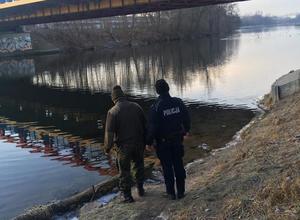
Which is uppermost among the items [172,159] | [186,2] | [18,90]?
[186,2]

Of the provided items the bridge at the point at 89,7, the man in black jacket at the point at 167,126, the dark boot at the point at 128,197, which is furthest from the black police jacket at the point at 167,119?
the bridge at the point at 89,7

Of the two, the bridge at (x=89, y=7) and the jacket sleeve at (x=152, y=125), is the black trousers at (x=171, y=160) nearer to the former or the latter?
the jacket sleeve at (x=152, y=125)

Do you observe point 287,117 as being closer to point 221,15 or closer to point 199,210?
point 199,210

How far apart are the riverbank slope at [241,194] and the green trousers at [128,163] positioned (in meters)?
0.45

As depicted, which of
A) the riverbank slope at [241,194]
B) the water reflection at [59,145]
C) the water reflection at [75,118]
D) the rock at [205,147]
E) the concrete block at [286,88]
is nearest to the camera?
the riverbank slope at [241,194]

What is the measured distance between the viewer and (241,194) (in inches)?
293

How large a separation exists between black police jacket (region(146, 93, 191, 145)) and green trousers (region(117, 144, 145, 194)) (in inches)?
19.2

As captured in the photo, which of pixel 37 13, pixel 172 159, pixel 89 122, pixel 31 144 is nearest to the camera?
pixel 172 159

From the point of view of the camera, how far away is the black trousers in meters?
8.38

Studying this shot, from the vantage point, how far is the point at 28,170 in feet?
51.9

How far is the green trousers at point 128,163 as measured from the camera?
Result: 8625mm

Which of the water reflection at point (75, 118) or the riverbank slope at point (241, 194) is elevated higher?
the riverbank slope at point (241, 194)

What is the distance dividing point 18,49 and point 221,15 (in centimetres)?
6717

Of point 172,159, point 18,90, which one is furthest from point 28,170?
point 18,90
